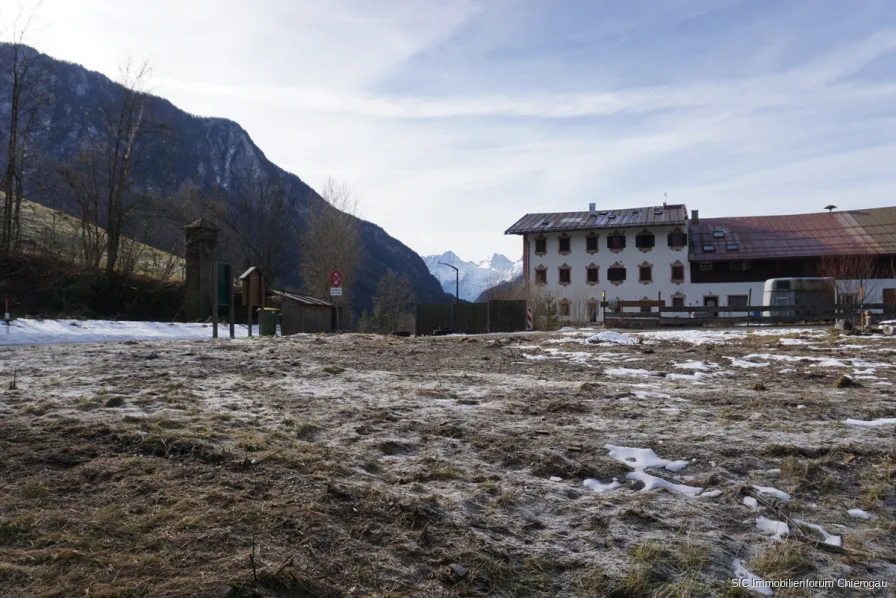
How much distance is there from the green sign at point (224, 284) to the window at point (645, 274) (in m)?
43.4

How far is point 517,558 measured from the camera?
2838mm

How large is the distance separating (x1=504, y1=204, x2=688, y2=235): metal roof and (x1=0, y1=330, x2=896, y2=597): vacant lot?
48505 millimetres

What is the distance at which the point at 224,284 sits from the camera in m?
17.1

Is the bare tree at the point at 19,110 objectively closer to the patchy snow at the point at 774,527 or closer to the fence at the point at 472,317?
the fence at the point at 472,317

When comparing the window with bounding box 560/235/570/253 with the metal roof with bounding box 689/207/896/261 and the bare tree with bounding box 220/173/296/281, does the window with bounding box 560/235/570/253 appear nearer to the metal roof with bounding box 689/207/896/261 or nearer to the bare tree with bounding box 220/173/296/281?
the metal roof with bounding box 689/207/896/261

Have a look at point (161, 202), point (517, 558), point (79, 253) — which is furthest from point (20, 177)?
point (517, 558)

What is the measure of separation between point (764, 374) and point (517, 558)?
7.47 m

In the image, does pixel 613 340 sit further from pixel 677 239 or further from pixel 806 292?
pixel 677 239

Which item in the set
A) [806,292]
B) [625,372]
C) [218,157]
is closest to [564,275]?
[806,292]

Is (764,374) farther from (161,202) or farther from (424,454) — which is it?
(161,202)

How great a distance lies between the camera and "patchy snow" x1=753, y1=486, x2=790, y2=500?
144 inches

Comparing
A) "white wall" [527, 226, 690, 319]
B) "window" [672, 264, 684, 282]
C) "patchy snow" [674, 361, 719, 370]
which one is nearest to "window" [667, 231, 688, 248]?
"white wall" [527, 226, 690, 319]

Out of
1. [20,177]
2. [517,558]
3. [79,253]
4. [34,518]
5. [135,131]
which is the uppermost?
[135,131]

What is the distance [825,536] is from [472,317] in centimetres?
2781
